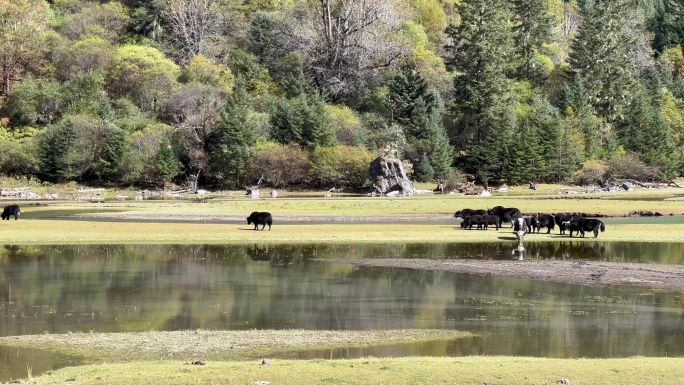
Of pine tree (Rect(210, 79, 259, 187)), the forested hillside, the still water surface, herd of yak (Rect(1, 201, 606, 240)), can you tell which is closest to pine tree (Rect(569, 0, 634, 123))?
the forested hillside

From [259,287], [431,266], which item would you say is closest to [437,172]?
[431,266]

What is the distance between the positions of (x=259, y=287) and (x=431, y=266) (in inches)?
304

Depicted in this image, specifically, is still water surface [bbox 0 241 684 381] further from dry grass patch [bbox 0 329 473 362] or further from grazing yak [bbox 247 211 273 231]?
grazing yak [bbox 247 211 273 231]

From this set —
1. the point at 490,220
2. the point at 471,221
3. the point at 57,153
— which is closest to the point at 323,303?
the point at 471,221

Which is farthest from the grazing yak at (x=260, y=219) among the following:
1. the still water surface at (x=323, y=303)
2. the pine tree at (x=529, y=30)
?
the pine tree at (x=529, y=30)

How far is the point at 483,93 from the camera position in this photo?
10206cm

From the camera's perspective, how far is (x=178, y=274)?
29453 mm

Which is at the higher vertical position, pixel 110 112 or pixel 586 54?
pixel 586 54

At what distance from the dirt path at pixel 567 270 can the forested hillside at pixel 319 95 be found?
5920 centimetres

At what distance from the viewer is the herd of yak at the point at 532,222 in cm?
4172

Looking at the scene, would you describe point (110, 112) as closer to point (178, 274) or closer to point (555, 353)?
point (178, 274)

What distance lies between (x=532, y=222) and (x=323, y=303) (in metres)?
23.2

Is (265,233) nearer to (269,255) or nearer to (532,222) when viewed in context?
(269,255)

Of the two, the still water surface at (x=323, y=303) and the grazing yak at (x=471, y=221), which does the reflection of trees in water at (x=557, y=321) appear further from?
the grazing yak at (x=471, y=221)
